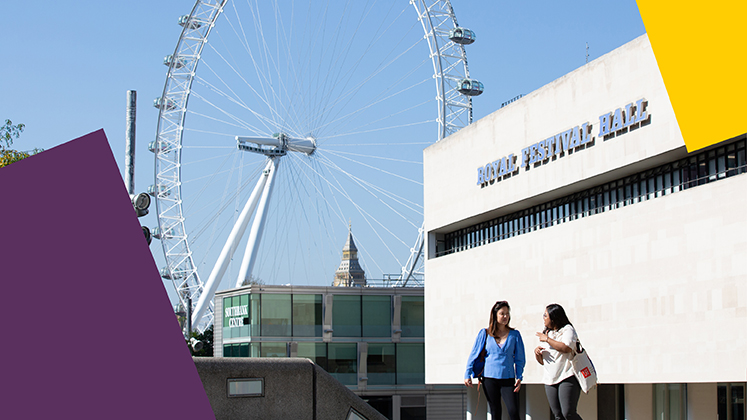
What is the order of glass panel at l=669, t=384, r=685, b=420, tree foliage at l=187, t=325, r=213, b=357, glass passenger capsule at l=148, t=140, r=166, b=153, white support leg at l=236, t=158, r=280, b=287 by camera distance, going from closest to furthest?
glass panel at l=669, t=384, r=685, b=420
white support leg at l=236, t=158, r=280, b=287
glass passenger capsule at l=148, t=140, r=166, b=153
tree foliage at l=187, t=325, r=213, b=357

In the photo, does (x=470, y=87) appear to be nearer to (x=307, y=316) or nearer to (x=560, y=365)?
(x=307, y=316)

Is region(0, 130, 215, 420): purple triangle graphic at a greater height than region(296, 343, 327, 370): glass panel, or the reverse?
region(0, 130, 215, 420): purple triangle graphic

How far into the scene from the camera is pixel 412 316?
42062mm

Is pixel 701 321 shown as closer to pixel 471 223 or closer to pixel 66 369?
pixel 471 223

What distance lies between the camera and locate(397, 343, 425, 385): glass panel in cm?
4128

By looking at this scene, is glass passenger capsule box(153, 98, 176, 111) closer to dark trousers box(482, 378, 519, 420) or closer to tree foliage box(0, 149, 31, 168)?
tree foliage box(0, 149, 31, 168)

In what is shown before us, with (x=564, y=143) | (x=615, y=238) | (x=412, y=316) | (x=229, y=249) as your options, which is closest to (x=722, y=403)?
(x=615, y=238)

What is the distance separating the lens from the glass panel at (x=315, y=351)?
39938 mm

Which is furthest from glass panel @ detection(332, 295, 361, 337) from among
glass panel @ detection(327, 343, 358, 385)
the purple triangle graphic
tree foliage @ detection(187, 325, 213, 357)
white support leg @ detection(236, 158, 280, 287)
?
tree foliage @ detection(187, 325, 213, 357)

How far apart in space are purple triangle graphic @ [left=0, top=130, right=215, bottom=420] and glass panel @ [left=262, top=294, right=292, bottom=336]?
35.0 m

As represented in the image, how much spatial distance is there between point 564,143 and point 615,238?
10.6 feet

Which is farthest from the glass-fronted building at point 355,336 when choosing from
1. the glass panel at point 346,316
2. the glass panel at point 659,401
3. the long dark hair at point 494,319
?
the long dark hair at point 494,319

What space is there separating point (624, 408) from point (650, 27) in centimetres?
1682

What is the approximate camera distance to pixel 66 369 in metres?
5.06
